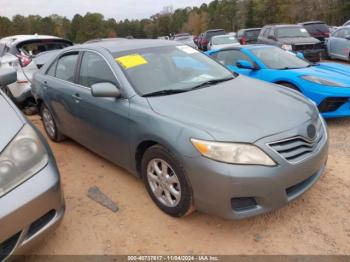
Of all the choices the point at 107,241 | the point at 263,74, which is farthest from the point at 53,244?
the point at 263,74

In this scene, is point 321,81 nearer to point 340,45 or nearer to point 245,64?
point 245,64

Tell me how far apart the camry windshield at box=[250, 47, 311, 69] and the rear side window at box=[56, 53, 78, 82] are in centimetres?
336

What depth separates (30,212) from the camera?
2139 mm

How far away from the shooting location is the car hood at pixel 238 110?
2562mm

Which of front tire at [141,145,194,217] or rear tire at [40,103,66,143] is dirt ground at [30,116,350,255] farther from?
rear tire at [40,103,66,143]

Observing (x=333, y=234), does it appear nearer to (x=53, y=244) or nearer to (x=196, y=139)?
(x=196, y=139)

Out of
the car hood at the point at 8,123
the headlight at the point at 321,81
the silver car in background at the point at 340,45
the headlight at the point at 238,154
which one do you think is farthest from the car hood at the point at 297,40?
the car hood at the point at 8,123

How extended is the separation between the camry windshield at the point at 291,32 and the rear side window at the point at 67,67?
30.0 feet

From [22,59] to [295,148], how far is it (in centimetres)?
623

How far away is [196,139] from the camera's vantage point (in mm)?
2531

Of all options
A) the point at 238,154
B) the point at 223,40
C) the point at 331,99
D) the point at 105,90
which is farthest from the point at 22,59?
the point at 223,40

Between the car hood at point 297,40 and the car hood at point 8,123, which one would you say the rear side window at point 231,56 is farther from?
the car hood at point 297,40

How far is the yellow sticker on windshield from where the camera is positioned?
3.39 metres

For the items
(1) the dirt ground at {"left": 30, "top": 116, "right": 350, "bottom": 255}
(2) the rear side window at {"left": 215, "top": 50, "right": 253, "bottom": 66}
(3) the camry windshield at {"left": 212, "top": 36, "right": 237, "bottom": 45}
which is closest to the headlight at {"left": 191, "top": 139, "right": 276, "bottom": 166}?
(1) the dirt ground at {"left": 30, "top": 116, "right": 350, "bottom": 255}
